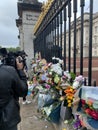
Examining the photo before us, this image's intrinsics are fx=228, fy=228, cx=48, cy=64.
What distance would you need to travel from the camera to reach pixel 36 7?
7.66 m

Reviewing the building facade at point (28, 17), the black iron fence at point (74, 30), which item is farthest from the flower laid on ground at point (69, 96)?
the building facade at point (28, 17)

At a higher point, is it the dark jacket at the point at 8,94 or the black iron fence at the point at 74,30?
the black iron fence at the point at 74,30

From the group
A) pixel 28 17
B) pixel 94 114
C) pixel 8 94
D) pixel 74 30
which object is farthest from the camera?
pixel 28 17

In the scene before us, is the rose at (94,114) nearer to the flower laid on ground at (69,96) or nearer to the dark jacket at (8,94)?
the flower laid on ground at (69,96)

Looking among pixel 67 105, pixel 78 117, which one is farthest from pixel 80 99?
pixel 67 105

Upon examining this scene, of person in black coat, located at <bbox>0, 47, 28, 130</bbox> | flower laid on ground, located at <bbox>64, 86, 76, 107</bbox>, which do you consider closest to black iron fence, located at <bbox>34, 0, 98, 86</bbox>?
flower laid on ground, located at <bbox>64, 86, 76, 107</bbox>

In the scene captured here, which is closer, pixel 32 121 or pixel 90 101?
pixel 90 101

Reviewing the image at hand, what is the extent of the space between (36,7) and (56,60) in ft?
15.1

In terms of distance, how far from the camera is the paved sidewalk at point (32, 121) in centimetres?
329

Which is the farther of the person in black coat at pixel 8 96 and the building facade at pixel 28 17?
the building facade at pixel 28 17

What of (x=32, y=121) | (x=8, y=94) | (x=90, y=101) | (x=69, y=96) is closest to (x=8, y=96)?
(x=8, y=94)

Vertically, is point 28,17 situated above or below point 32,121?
above

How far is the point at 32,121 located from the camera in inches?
140

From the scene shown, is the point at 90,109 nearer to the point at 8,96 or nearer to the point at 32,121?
the point at 8,96
